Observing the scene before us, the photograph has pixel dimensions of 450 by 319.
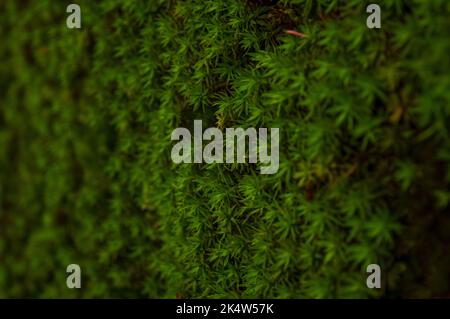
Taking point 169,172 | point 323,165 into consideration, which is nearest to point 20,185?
point 169,172

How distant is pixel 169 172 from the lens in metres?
1.81

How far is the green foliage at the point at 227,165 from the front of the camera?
45.8 inches

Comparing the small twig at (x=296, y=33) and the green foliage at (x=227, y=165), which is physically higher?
the small twig at (x=296, y=33)

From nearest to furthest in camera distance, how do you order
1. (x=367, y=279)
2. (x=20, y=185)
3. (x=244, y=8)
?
(x=367, y=279) → (x=244, y=8) → (x=20, y=185)

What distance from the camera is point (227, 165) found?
157cm

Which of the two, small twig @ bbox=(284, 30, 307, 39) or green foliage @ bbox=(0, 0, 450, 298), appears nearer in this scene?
green foliage @ bbox=(0, 0, 450, 298)

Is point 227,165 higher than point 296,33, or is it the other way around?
point 296,33

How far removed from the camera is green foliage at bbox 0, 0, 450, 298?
1.16 meters

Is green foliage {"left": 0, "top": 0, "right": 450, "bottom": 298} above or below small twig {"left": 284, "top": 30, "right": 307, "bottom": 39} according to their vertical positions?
below

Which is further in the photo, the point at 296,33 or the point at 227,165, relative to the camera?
the point at 227,165

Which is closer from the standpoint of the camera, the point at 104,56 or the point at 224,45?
the point at 224,45

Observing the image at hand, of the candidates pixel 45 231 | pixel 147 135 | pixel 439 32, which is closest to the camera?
pixel 439 32

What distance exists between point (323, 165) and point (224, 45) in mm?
546

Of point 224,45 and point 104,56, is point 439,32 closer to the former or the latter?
point 224,45
